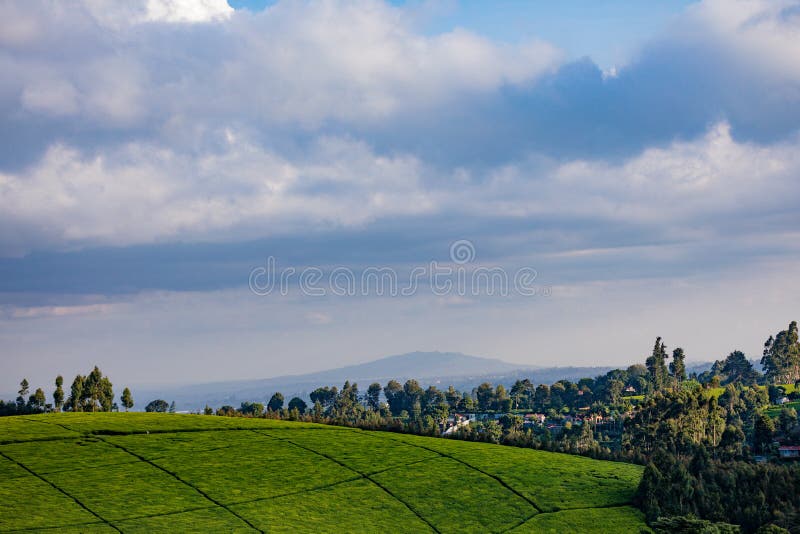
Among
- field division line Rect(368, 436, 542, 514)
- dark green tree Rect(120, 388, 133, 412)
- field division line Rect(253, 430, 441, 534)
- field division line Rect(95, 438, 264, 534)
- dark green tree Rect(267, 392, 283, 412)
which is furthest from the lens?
dark green tree Rect(267, 392, 283, 412)

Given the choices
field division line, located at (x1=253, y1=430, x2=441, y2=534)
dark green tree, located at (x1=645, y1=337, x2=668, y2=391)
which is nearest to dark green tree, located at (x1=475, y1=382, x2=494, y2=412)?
dark green tree, located at (x1=645, y1=337, x2=668, y2=391)

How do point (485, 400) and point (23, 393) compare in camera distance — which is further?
point (485, 400)

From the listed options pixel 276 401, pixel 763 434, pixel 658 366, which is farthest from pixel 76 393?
pixel 658 366

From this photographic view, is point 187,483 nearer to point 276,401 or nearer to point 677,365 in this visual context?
point 276,401

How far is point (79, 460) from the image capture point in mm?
65688

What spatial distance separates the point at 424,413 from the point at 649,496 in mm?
117438

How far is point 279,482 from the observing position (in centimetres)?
6544

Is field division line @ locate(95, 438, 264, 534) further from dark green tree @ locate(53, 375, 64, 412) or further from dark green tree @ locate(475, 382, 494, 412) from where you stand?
dark green tree @ locate(475, 382, 494, 412)

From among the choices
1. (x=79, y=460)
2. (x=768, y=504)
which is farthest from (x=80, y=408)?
(x=768, y=504)

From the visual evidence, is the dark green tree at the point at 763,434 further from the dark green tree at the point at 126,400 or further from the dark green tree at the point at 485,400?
the dark green tree at the point at 126,400

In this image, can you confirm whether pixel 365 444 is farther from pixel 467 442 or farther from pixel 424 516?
pixel 424 516

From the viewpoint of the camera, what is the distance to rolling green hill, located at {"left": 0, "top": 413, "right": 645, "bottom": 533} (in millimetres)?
55062

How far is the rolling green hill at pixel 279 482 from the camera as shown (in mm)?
55062

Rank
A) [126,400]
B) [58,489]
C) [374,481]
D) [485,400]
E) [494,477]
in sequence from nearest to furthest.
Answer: [58,489] < [374,481] < [494,477] < [126,400] < [485,400]
